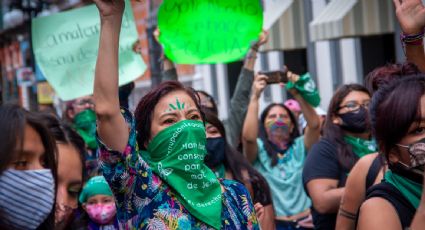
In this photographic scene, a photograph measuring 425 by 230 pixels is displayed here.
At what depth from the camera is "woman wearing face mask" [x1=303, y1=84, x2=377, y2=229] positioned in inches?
171

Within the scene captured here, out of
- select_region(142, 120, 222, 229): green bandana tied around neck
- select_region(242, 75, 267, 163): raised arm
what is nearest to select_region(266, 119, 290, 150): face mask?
select_region(242, 75, 267, 163): raised arm

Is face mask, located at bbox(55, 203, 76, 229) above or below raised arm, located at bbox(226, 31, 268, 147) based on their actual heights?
below

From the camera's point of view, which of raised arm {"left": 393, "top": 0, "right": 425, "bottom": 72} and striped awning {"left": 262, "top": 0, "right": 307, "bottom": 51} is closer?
raised arm {"left": 393, "top": 0, "right": 425, "bottom": 72}

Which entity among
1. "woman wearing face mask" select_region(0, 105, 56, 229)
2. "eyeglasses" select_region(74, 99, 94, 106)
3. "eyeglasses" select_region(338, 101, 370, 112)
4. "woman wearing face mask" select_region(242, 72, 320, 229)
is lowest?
"woman wearing face mask" select_region(242, 72, 320, 229)

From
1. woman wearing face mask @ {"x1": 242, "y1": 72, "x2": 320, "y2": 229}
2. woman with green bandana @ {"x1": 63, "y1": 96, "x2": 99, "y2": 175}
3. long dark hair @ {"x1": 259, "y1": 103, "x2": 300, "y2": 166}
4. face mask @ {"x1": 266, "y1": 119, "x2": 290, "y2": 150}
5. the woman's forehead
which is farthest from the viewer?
woman with green bandana @ {"x1": 63, "y1": 96, "x2": 99, "y2": 175}

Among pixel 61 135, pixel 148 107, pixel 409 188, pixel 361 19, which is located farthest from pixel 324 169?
pixel 361 19

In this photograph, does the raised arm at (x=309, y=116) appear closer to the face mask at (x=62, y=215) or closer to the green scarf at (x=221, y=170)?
the green scarf at (x=221, y=170)

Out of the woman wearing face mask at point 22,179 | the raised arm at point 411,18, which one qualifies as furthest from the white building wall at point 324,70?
the woman wearing face mask at point 22,179

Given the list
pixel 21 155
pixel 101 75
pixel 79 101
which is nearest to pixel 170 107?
pixel 101 75

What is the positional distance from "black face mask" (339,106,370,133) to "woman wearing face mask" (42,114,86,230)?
1.70 metres

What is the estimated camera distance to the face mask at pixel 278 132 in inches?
236

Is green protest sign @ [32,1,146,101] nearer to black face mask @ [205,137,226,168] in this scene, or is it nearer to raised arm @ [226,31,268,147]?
raised arm @ [226,31,268,147]

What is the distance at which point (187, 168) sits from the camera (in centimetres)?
290

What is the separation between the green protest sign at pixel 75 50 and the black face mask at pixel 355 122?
1.67m
